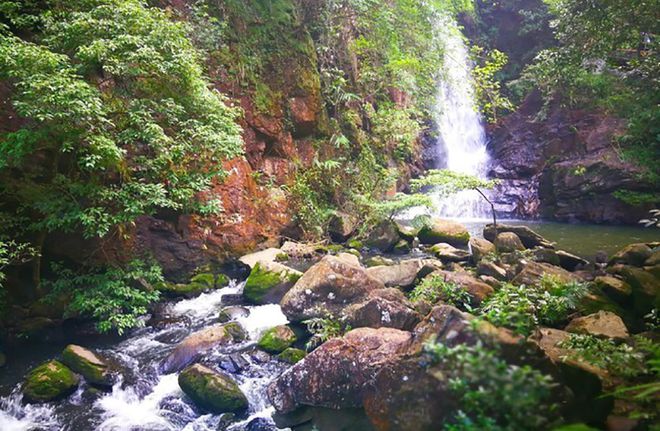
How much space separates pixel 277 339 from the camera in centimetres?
616

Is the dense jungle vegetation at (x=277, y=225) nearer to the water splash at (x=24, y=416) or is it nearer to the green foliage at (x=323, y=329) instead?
the green foliage at (x=323, y=329)

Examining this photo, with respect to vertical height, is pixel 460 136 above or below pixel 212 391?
above

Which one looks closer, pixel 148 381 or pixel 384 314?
pixel 148 381

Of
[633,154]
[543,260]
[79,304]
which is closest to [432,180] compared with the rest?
[543,260]

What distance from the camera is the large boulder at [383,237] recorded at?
1277 centimetres

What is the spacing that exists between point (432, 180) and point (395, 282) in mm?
4414

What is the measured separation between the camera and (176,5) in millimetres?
10984

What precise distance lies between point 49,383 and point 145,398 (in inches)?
48.2

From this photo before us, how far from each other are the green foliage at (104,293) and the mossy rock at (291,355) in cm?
225

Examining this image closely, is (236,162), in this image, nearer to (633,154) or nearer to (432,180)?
(432,180)

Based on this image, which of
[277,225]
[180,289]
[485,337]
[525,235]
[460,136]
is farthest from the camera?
[460,136]

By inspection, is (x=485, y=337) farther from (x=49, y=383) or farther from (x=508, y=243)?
(x=508, y=243)

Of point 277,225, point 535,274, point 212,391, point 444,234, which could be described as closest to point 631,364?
point 535,274

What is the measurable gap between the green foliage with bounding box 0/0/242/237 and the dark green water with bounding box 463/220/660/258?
1059cm
